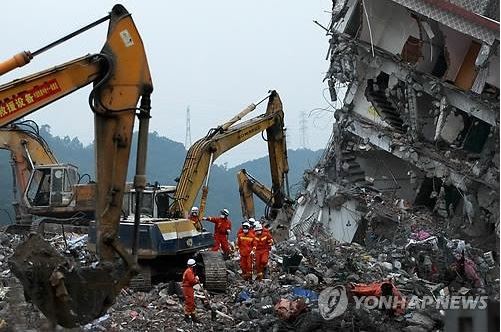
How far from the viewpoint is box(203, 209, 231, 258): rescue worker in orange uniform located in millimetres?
14136

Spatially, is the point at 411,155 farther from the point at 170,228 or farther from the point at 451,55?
the point at 170,228

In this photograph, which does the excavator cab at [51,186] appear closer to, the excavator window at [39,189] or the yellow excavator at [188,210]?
the excavator window at [39,189]

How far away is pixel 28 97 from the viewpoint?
24.0 feet

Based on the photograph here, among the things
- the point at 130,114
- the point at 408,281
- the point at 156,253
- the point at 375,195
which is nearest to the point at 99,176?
the point at 130,114

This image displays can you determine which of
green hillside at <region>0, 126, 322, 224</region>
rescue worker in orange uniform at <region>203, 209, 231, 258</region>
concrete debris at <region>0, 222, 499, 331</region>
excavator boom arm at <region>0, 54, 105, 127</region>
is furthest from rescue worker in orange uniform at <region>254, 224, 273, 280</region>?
green hillside at <region>0, 126, 322, 224</region>

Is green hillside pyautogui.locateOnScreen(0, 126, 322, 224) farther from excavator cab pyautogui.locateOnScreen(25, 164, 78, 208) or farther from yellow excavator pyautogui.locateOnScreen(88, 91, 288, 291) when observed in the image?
yellow excavator pyautogui.locateOnScreen(88, 91, 288, 291)

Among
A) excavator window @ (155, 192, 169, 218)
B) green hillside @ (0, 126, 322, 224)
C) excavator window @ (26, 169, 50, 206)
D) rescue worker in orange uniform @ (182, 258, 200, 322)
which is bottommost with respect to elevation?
rescue worker in orange uniform @ (182, 258, 200, 322)

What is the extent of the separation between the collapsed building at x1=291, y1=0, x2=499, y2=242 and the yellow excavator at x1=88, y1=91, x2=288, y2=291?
2.13 m

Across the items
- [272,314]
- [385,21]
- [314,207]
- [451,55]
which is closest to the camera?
[272,314]

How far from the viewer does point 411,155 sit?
16406mm

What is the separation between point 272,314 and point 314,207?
10.3 m

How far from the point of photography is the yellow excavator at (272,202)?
17.0m

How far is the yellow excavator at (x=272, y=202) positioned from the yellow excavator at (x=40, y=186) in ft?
9.93

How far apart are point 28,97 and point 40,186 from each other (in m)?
11.4
